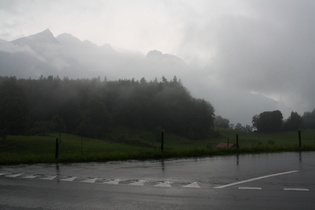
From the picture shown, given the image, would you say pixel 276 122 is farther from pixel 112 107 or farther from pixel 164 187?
pixel 164 187

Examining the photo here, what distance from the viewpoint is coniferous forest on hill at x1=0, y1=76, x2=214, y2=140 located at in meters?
122

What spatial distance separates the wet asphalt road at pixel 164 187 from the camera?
6.44 meters

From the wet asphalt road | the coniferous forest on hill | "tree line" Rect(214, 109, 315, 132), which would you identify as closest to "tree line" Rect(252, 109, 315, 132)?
"tree line" Rect(214, 109, 315, 132)

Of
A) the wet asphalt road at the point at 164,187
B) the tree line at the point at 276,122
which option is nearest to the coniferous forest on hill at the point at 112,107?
the tree line at the point at 276,122

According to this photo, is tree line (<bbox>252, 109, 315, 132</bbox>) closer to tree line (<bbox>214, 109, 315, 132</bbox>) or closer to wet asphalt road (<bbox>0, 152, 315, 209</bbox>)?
tree line (<bbox>214, 109, 315, 132</bbox>)

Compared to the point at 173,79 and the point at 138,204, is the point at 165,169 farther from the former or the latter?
the point at 173,79

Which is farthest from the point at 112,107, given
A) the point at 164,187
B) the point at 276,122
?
the point at 164,187

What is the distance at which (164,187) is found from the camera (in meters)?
8.01

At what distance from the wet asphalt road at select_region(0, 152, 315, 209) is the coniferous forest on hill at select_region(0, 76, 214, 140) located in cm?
10083

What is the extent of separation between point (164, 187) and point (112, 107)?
133960mm

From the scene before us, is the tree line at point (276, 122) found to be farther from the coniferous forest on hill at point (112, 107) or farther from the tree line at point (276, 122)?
the coniferous forest on hill at point (112, 107)

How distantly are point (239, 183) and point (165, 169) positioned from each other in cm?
332

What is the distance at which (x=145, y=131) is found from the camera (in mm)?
127562

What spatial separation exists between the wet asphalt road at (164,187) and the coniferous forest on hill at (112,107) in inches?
3970
